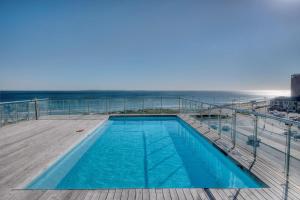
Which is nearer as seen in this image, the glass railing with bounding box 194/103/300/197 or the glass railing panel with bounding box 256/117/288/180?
the glass railing with bounding box 194/103/300/197

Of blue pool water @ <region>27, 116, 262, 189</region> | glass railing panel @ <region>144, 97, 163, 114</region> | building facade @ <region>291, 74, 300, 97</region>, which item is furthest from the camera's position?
building facade @ <region>291, 74, 300, 97</region>

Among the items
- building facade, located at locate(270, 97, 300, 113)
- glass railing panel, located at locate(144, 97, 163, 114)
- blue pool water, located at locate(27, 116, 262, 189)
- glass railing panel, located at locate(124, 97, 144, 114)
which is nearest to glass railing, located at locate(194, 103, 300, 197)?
blue pool water, located at locate(27, 116, 262, 189)

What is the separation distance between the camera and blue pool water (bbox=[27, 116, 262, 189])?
346cm

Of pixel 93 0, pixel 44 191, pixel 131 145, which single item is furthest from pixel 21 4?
pixel 44 191

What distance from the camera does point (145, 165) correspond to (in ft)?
14.1

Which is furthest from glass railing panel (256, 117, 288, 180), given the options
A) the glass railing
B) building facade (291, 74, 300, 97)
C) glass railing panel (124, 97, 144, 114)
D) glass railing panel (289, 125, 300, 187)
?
building facade (291, 74, 300, 97)

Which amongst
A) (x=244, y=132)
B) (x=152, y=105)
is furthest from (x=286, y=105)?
(x=152, y=105)

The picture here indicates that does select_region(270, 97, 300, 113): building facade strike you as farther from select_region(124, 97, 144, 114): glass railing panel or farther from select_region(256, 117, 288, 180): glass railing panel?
select_region(124, 97, 144, 114): glass railing panel

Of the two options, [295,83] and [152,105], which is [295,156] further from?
[295,83]

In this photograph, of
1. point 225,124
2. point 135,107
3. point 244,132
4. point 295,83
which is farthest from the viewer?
point 295,83

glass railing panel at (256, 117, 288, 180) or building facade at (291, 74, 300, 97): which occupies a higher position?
building facade at (291, 74, 300, 97)

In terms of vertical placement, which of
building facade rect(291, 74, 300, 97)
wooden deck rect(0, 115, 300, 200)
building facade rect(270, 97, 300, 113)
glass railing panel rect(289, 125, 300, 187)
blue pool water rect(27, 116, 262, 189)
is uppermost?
building facade rect(291, 74, 300, 97)

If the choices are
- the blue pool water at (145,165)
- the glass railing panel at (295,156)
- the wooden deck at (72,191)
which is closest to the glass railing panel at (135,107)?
the blue pool water at (145,165)

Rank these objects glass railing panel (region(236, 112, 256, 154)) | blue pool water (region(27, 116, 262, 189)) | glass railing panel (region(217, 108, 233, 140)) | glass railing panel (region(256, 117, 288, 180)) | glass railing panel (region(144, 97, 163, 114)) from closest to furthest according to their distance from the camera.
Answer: glass railing panel (region(256, 117, 288, 180))
blue pool water (region(27, 116, 262, 189))
glass railing panel (region(236, 112, 256, 154))
glass railing panel (region(217, 108, 233, 140))
glass railing panel (region(144, 97, 163, 114))
